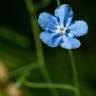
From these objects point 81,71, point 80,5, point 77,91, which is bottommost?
point 77,91

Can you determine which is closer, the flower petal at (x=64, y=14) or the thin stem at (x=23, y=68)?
the flower petal at (x=64, y=14)

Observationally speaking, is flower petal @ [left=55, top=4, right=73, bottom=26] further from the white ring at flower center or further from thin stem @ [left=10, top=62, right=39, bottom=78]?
thin stem @ [left=10, top=62, right=39, bottom=78]

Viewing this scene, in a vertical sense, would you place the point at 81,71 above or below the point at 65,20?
above

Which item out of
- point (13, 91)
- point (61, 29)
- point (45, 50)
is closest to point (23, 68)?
point (13, 91)

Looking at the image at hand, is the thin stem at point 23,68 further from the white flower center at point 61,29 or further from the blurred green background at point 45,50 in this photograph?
the white flower center at point 61,29

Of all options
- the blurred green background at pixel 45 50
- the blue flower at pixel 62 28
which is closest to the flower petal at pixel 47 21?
the blue flower at pixel 62 28

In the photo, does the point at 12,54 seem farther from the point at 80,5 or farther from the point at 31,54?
the point at 80,5

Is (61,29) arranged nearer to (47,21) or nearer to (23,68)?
(47,21)

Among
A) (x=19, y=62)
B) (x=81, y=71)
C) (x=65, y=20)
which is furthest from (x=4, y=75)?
(x=65, y=20)
